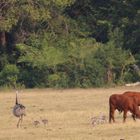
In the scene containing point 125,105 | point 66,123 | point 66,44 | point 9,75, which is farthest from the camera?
point 66,44

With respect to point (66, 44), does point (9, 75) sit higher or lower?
lower

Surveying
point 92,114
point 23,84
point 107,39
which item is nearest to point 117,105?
point 92,114

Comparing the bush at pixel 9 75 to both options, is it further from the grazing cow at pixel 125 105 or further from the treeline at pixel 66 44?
the grazing cow at pixel 125 105

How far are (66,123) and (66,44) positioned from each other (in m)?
26.2

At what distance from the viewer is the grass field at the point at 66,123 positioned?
1791 centimetres

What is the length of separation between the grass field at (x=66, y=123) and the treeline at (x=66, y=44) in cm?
1165

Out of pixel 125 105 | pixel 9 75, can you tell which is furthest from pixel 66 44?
pixel 125 105

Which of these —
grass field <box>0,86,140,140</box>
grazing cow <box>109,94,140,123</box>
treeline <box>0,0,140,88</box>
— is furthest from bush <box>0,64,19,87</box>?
grazing cow <box>109,94,140,123</box>

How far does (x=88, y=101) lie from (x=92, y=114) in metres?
7.41

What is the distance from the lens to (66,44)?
1850 inches

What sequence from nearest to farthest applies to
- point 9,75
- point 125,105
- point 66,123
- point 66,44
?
1. point 66,123
2. point 125,105
3. point 9,75
4. point 66,44

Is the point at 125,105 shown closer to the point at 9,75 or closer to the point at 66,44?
the point at 9,75

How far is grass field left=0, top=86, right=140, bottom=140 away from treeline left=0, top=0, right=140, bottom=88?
38.2 ft

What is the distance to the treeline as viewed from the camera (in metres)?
44.9
